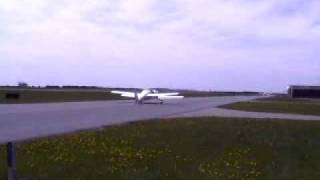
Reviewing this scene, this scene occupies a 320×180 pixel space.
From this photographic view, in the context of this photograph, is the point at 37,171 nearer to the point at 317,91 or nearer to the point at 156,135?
the point at 156,135

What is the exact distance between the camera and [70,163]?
44.5 feet

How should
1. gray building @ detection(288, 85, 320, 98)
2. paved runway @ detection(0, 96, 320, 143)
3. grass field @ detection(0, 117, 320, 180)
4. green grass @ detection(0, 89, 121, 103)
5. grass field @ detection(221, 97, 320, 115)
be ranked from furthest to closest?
gray building @ detection(288, 85, 320, 98) → green grass @ detection(0, 89, 121, 103) → grass field @ detection(221, 97, 320, 115) → paved runway @ detection(0, 96, 320, 143) → grass field @ detection(0, 117, 320, 180)

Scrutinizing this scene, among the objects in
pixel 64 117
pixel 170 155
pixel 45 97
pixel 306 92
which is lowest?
pixel 306 92

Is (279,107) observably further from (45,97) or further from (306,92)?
(306,92)

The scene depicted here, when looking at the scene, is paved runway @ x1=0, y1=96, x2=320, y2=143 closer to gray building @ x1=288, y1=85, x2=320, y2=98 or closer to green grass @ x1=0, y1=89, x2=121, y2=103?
green grass @ x1=0, y1=89, x2=121, y2=103

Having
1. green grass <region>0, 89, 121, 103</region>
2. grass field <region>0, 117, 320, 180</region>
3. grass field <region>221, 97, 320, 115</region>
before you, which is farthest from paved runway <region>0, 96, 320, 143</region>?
green grass <region>0, 89, 121, 103</region>

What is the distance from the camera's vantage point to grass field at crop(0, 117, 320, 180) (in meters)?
12.9

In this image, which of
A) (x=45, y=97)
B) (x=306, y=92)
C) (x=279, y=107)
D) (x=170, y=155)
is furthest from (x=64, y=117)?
(x=306, y=92)

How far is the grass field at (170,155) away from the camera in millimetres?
12906

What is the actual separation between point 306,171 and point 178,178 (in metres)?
3.74

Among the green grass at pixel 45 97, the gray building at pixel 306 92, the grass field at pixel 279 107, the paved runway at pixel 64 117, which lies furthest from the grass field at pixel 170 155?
the gray building at pixel 306 92

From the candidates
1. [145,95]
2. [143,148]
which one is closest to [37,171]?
[143,148]

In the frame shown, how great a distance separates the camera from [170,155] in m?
15.4

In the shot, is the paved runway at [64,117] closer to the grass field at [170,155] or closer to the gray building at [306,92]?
the grass field at [170,155]
